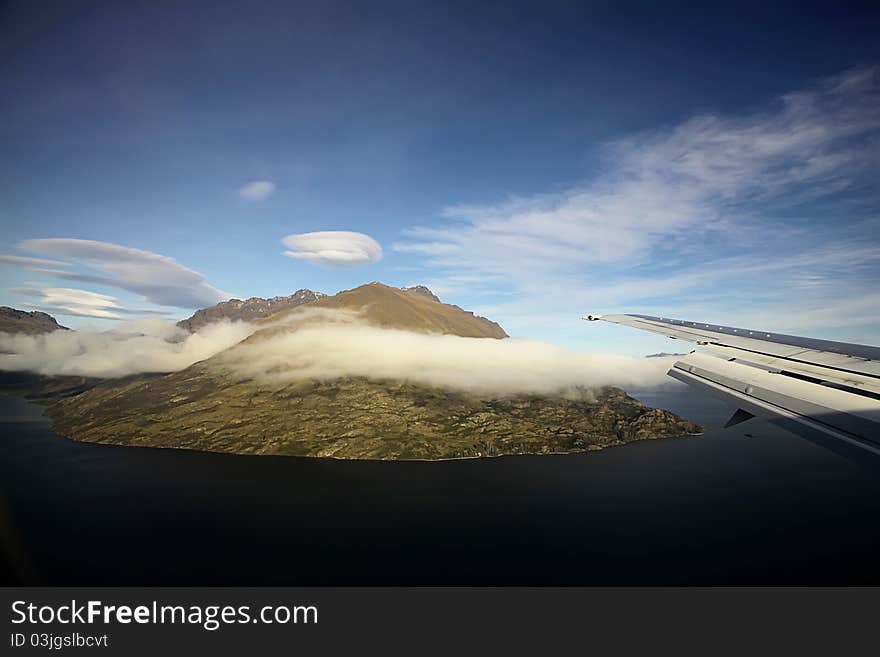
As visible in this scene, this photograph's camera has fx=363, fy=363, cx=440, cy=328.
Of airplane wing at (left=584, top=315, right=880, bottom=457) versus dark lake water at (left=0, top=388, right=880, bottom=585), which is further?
dark lake water at (left=0, top=388, right=880, bottom=585)

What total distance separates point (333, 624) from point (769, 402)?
97.5m

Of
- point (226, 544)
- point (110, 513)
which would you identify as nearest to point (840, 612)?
point (226, 544)

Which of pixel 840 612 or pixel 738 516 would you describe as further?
pixel 738 516

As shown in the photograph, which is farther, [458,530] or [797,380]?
[458,530]

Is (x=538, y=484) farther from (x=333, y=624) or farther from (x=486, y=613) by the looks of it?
(x=333, y=624)

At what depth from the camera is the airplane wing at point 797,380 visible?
9.88 metres

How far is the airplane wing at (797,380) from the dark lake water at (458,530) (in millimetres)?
116376

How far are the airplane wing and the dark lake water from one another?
116376 millimetres

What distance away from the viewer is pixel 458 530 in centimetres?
14375

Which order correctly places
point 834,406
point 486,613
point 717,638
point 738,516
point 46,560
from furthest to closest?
1. point 738,516
2. point 46,560
3. point 486,613
4. point 717,638
5. point 834,406

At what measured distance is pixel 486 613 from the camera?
3543 inches

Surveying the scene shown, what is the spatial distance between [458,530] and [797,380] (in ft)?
500

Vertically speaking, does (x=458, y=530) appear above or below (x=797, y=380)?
below

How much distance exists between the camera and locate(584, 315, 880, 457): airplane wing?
9883mm
